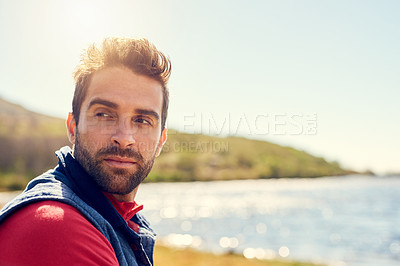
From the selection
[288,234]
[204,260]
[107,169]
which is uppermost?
[107,169]

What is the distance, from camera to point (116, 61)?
7.67 ft

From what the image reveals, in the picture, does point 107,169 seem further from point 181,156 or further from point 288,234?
point 181,156

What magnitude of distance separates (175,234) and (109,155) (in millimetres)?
24916

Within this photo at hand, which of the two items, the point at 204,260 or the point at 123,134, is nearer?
the point at 123,134

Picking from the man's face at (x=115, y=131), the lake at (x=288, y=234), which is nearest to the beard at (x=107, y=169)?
the man's face at (x=115, y=131)

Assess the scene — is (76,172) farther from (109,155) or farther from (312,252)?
(312,252)

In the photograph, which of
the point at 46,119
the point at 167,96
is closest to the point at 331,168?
the point at 46,119

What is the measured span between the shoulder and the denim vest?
52 mm

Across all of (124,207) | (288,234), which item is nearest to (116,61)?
(124,207)

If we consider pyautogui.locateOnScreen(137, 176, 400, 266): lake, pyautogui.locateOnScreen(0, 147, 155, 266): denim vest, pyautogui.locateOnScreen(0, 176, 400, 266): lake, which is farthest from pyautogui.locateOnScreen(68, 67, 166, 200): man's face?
pyautogui.locateOnScreen(137, 176, 400, 266): lake

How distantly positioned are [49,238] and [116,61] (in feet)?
4.42

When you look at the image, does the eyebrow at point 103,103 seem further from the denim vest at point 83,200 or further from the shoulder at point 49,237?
the shoulder at point 49,237

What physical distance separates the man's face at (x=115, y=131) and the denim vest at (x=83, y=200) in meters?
0.11

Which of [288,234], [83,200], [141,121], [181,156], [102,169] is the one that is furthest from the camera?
[181,156]
